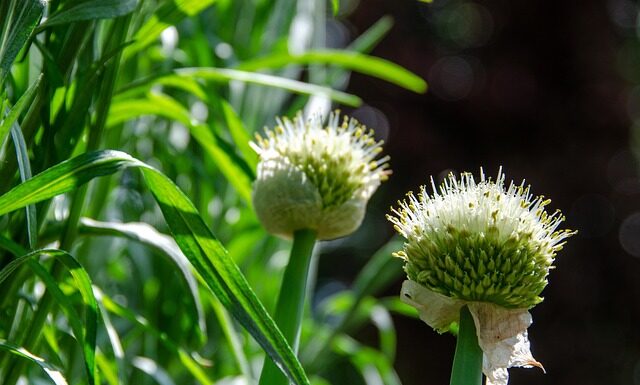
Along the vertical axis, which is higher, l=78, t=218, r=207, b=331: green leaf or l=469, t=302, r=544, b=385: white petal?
l=78, t=218, r=207, b=331: green leaf

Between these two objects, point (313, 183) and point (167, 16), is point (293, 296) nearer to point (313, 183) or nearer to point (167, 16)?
point (313, 183)

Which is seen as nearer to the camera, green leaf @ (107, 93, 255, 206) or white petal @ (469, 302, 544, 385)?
white petal @ (469, 302, 544, 385)

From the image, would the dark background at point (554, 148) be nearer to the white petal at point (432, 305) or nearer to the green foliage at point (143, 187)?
the green foliage at point (143, 187)

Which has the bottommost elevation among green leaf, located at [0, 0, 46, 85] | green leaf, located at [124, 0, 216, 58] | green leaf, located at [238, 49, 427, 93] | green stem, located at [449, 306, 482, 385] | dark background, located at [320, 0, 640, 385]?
green stem, located at [449, 306, 482, 385]

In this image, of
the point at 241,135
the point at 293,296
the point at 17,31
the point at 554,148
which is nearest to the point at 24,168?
the point at 17,31

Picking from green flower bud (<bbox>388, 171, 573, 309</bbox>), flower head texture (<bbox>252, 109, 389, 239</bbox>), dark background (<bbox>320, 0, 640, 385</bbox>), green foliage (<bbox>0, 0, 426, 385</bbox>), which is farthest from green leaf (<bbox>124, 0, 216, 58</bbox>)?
dark background (<bbox>320, 0, 640, 385</bbox>)

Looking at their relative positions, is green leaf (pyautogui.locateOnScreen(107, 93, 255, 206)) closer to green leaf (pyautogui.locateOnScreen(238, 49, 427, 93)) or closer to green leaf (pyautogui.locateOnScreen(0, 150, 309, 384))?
green leaf (pyautogui.locateOnScreen(238, 49, 427, 93))
